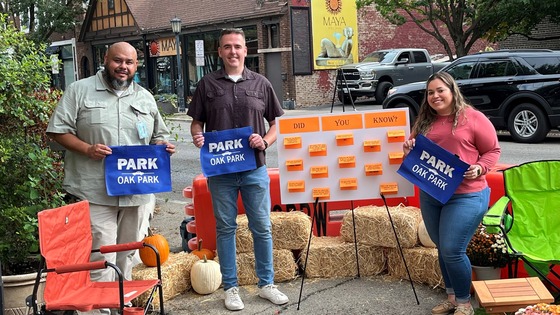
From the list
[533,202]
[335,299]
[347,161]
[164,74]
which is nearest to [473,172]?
[533,202]

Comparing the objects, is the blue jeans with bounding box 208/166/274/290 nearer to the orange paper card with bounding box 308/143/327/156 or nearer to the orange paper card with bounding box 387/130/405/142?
the orange paper card with bounding box 308/143/327/156

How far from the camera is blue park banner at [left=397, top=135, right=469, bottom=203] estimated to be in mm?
4348

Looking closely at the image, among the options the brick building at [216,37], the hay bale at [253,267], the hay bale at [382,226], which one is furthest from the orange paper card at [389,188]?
the brick building at [216,37]

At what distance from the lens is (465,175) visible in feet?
14.2

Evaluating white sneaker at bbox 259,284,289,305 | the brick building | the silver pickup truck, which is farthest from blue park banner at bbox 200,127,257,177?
the silver pickup truck

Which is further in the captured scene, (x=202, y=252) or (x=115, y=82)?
(x=202, y=252)

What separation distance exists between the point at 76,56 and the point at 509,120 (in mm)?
34827

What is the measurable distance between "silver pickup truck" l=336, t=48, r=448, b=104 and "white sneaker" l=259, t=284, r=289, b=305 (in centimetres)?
1992

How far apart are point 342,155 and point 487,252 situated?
53.3 inches

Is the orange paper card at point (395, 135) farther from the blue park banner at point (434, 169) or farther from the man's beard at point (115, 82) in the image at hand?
the man's beard at point (115, 82)

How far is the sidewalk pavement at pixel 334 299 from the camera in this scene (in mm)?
5027

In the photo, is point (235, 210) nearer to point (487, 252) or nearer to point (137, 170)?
point (137, 170)

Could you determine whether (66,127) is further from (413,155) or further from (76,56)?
(76,56)

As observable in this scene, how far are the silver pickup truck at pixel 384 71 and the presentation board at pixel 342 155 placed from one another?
64.3 ft
